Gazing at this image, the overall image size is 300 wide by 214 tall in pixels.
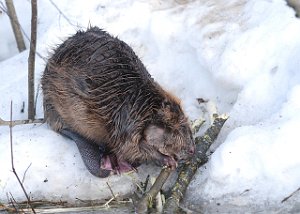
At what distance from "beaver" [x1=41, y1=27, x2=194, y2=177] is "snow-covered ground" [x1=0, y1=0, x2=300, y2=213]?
0.10 meters

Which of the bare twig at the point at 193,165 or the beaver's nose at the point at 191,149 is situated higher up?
the beaver's nose at the point at 191,149

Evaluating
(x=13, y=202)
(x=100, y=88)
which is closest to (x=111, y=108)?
(x=100, y=88)

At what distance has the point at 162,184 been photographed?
2650 mm

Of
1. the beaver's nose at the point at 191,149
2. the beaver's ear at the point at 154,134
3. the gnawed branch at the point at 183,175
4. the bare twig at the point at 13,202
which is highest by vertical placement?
the beaver's ear at the point at 154,134

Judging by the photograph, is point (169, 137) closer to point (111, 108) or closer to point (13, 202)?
point (111, 108)

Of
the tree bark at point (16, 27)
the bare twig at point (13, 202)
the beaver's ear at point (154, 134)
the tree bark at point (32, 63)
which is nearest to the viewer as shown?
the beaver's ear at point (154, 134)

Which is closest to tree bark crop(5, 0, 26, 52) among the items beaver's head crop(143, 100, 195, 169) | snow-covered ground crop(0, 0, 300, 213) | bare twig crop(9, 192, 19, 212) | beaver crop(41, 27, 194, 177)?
snow-covered ground crop(0, 0, 300, 213)

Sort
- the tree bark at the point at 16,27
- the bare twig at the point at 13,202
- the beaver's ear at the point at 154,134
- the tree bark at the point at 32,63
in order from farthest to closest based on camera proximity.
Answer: the tree bark at the point at 16,27
the tree bark at the point at 32,63
the bare twig at the point at 13,202
the beaver's ear at the point at 154,134

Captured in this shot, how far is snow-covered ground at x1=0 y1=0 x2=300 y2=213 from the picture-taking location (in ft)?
8.63

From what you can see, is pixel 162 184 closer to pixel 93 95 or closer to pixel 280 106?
pixel 93 95

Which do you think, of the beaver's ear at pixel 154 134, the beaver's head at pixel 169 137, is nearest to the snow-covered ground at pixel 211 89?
the beaver's head at pixel 169 137

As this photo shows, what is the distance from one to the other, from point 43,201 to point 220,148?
2.75ft

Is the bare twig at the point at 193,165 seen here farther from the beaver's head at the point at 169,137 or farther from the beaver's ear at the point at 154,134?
the beaver's ear at the point at 154,134

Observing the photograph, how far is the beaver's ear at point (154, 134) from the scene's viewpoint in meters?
2.58
